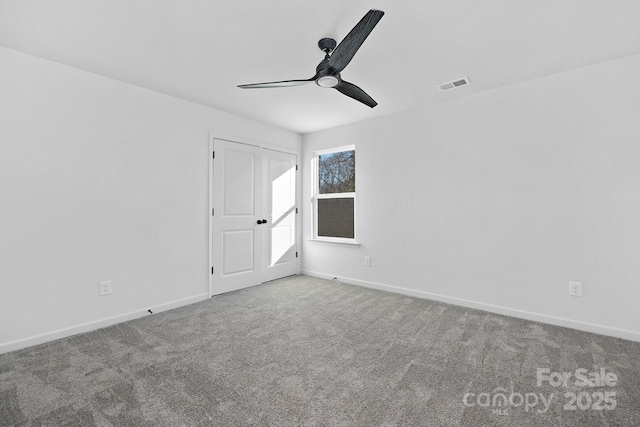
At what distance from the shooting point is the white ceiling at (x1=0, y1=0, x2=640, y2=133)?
6.20ft

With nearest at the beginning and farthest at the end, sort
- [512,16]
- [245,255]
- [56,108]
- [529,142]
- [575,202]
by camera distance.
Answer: [512,16] < [56,108] < [575,202] < [529,142] < [245,255]

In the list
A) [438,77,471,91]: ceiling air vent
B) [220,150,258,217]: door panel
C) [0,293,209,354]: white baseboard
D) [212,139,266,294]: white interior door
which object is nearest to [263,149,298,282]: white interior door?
[212,139,266,294]: white interior door

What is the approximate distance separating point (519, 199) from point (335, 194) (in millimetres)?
2542

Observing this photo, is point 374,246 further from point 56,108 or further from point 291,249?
point 56,108

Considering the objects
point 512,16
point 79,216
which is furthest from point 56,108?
point 512,16

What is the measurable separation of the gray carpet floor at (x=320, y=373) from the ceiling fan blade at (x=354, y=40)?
2.17 metres

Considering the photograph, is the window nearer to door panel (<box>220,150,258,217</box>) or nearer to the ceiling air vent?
door panel (<box>220,150,258,217</box>)

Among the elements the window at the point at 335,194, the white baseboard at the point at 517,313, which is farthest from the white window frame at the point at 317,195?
the white baseboard at the point at 517,313

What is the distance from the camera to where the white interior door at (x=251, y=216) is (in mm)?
3863

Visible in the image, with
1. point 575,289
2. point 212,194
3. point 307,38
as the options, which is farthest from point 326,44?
point 575,289

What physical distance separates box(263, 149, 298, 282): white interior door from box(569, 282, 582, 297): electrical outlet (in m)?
3.66

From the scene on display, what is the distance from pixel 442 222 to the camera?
11.7ft

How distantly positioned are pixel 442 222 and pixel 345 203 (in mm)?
1572

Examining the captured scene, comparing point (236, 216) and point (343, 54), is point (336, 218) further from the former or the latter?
point (343, 54)
